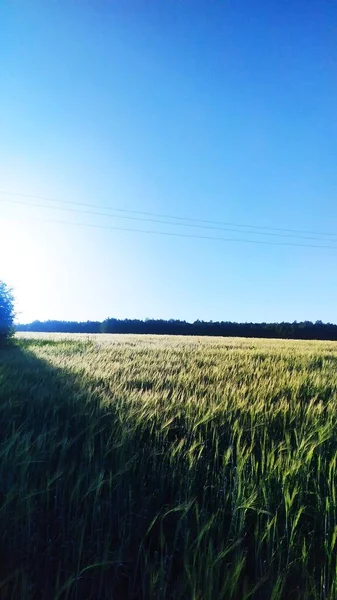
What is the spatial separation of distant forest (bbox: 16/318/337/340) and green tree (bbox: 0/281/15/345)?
2853cm

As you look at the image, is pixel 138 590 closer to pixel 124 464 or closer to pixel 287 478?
pixel 124 464

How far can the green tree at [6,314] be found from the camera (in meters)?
15.4

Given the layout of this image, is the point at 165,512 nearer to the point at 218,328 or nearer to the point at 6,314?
the point at 6,314

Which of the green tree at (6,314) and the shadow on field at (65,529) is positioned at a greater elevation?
the green tree at (6,314)

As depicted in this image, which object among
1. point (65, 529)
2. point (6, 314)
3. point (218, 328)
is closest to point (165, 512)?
point (65, 529)

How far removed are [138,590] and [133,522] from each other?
1.32ft

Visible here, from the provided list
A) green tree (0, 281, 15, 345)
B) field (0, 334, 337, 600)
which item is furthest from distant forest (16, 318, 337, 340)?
field (0, 334, 337, 600)

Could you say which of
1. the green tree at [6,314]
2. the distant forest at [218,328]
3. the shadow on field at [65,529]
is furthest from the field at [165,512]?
the distant forest at [218,328]

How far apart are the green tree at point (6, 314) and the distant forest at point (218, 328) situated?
93.6 ft

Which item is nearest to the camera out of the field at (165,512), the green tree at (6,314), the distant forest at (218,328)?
the field at (165,512)

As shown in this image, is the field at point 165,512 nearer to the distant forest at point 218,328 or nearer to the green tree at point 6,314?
the green tree at point 6,314

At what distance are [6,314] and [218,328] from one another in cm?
2998

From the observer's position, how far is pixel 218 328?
43562mm

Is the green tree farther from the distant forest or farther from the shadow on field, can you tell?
the distant forest
